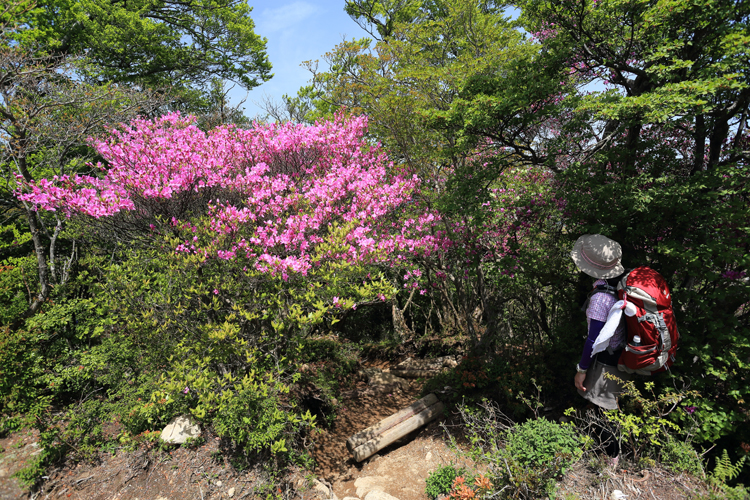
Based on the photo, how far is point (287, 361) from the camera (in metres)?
3.66

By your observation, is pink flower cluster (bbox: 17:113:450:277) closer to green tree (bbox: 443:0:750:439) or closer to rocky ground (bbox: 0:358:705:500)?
green tree (bbox: 443:0:750:439)

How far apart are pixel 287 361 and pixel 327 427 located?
143cm

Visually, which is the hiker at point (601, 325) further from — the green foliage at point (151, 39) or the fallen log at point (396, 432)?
the green foliage at point (151, 39)

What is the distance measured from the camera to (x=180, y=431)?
12.5 ft

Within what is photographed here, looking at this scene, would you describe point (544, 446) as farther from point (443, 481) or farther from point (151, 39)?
point (151, 39)

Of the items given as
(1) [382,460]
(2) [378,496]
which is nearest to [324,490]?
(2) [378,496]

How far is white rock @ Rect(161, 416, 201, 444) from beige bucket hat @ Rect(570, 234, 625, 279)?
4189mm

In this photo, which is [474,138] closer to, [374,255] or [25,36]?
[374,255]

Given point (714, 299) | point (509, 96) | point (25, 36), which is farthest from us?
point (25, 36)

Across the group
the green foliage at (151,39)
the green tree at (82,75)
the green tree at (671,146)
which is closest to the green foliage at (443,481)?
the green tree at (671,146)

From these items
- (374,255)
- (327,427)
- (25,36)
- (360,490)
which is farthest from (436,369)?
(25,36)

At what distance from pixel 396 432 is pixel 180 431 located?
2.41 metres

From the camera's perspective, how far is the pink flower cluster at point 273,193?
3.55 m

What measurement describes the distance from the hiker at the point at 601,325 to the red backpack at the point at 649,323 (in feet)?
0.34
